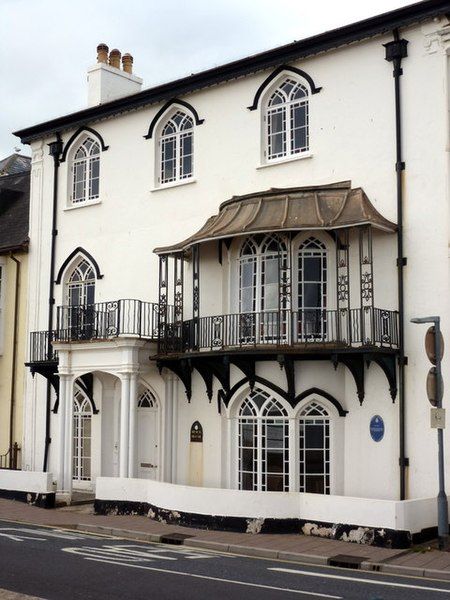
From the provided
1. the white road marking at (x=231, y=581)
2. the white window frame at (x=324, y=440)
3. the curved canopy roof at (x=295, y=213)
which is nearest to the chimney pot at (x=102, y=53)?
the curved canopy roof at (x=295, y=213)

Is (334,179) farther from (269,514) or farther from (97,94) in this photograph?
(97,94)

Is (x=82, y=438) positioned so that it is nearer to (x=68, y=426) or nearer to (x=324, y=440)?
(x=68, y=426)

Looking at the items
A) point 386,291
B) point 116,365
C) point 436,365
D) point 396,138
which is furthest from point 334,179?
point 116,365

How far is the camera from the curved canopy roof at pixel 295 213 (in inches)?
645

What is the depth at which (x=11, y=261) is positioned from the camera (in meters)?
24.8

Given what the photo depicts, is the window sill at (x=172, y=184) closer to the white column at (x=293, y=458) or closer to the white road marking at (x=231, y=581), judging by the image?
the white column at (x=293, y=458)

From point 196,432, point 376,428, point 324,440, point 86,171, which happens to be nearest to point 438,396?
point 376,428

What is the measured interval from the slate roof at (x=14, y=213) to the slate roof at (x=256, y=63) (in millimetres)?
2617

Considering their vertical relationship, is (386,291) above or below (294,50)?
below

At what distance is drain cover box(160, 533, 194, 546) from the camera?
50.1 feet

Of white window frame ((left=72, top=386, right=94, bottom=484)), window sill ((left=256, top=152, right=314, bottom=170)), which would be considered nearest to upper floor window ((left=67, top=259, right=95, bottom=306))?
white window frame ((left=72, top=386, right=94, bottom=484))

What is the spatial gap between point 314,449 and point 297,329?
243cm

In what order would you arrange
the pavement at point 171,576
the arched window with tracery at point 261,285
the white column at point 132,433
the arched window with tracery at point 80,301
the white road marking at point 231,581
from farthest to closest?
the arched window with tracery at point 80,301 < the white column at point 132,433 < the arched window with tracery at point 261,285 < the white road marking at point 231,581 < the pavement at point 171,576

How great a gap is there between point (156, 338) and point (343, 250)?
5.00 m
